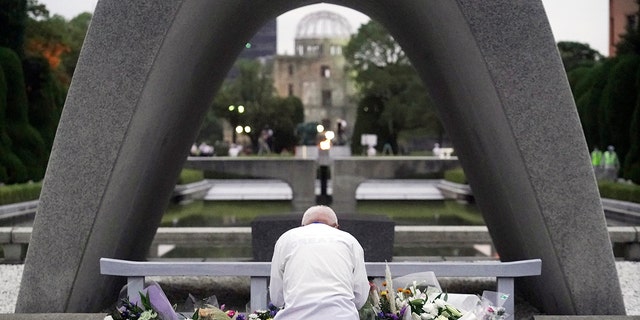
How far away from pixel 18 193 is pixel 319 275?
2151 centimetres

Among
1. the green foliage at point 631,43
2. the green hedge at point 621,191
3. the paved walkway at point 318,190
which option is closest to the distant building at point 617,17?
the paved walkway at point 318,190

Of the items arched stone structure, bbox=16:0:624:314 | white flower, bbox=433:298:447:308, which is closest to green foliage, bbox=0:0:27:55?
arched stone structure, bbox=16:0:624:314

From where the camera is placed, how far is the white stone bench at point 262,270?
246 inches

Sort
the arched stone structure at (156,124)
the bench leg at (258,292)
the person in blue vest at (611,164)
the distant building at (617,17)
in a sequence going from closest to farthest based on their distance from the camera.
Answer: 1. the bench leg at (258,292)
2. the arched stone structure at (156,124)
3. the person in blue vest at (611,164)
4. the distant building at (617,17)

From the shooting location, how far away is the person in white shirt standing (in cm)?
426

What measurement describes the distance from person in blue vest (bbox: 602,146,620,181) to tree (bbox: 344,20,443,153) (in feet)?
61.3

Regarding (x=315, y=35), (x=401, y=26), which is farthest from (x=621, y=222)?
(x=315, y=35)

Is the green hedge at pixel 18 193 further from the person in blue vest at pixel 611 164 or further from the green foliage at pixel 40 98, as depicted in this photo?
the person in blue vest at pixel 611 164

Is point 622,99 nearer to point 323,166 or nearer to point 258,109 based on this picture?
point 323,166

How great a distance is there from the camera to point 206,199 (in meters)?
31.1

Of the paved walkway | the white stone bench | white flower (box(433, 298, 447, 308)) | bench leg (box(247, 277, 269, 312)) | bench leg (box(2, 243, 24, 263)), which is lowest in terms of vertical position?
the paved walkway

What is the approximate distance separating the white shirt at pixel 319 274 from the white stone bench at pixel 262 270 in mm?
1658

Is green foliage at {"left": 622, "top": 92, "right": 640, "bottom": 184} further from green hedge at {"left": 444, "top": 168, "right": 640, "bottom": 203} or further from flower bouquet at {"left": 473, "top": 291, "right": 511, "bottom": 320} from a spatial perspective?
flower bouquet at {"left": 473, "top": 291, "right": 511, "bottom": 320}

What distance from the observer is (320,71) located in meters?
95.1
